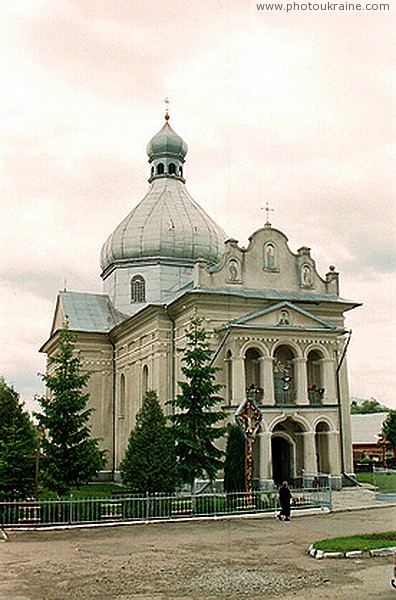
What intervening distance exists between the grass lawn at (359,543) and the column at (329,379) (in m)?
14.7

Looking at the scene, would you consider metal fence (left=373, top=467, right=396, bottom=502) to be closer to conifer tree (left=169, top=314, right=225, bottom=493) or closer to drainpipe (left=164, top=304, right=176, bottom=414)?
conifer tree (left=169, top=314, right=225, bottom=493)

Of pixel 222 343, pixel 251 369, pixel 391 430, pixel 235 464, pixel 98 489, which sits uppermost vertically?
pixel 222 343

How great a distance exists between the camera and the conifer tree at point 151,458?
2303 centimetres

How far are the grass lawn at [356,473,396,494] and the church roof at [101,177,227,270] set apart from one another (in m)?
16.0

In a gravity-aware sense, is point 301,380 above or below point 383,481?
above

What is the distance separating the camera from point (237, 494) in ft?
79.6

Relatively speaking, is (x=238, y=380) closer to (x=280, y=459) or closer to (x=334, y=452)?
(x=280, y=459)

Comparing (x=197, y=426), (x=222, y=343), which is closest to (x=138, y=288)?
(x=222, y=343)

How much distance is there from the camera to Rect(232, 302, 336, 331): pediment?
1193 inches

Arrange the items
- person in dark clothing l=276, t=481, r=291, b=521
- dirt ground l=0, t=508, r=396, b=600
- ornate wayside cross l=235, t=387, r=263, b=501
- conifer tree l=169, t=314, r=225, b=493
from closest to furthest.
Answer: dirt ground l=0, t=508, r=396, b=600 < person in dark clothing l=276, t=481, r=291, b=521 < conifer tree l=169, t=314, r=225, b=493 < ornate wayside cross l=235, t=387, r=263, b=501

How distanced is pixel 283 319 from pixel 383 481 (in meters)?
11.3

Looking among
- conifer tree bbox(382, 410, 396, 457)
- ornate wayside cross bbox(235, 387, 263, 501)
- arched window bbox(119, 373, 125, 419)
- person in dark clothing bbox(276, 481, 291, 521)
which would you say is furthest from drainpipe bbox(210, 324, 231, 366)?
conifer tree bbox(382, 410, 396, 457)

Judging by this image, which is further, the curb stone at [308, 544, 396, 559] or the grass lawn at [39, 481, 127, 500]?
Answer: the grass lawn at [39, 481, 127, 500]

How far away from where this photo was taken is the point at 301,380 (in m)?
30.9
